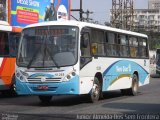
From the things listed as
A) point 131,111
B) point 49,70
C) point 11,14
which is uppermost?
point 11,14

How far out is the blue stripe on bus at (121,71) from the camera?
17781 mm

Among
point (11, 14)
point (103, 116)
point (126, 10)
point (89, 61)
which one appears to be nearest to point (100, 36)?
point (89, 61)

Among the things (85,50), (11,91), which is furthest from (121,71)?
(11,91)

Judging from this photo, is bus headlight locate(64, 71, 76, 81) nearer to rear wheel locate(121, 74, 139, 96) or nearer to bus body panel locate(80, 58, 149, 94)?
bus body panel locate(80, 58, 149, 94)

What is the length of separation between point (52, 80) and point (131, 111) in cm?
290

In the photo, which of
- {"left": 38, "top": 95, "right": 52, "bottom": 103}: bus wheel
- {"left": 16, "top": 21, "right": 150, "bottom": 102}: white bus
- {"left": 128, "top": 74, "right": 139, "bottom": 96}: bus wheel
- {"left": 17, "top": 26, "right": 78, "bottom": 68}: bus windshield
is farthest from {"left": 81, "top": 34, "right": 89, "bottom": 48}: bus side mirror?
{"left": 128, "top": 74, "right": 139, "bottom": 96}: bus wheel

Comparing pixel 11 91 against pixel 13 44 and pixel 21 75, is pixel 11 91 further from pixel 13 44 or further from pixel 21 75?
pixel 21 75

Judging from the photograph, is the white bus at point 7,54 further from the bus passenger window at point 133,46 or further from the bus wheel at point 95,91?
the bus passenger window at point 133,46

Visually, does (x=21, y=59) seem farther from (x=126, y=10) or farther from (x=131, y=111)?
(x=126, y=10)

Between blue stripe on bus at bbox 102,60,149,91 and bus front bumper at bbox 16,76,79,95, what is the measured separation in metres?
2.58

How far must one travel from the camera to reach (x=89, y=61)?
16.0 m

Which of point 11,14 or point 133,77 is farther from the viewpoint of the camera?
point 11,14

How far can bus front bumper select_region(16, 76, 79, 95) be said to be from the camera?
15.0 metres

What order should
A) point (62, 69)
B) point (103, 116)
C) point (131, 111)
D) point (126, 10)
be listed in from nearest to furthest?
1. point (103, 116)
2. point (131, 111)
3. point (62, 69)
4. point (126, 10)
